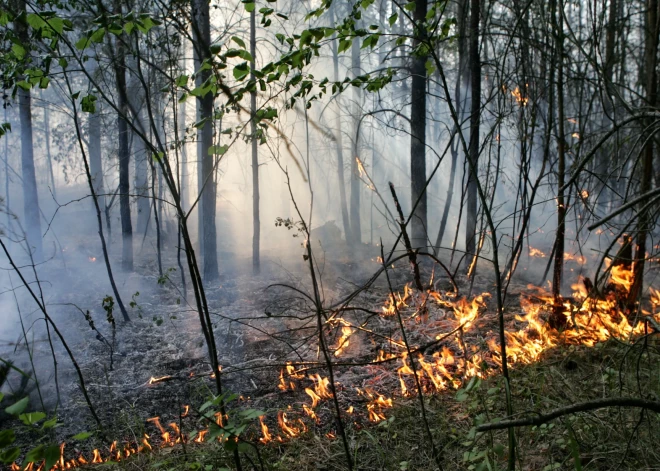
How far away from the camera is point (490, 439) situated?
113 inches

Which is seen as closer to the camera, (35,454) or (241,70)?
(35,454)

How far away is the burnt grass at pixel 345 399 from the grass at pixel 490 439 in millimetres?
12

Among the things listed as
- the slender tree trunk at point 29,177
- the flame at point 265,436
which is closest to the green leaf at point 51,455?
the flame at point 265,436

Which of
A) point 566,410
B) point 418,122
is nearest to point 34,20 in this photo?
point 566,410

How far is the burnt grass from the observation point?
3.08m

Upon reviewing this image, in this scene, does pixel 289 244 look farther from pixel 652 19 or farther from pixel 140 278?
pixel 652 19

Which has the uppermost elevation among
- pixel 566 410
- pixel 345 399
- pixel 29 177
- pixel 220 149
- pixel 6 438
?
pixel 29 177

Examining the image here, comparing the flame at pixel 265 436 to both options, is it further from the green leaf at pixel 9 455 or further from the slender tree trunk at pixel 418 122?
the slender tree trunk at pixel 418 122

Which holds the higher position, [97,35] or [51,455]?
[97,35]

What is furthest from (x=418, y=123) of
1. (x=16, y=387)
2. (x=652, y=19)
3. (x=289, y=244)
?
(x=289, y=244)

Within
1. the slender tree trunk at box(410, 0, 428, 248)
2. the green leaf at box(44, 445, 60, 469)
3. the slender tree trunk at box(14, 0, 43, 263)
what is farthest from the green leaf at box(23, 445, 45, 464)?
the slender tree trunk at box(14, 0, 43, 263)

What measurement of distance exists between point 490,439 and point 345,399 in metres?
1.98

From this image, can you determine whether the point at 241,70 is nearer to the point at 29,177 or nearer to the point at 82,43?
the point at 82,43

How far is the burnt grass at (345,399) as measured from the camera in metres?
3.08
